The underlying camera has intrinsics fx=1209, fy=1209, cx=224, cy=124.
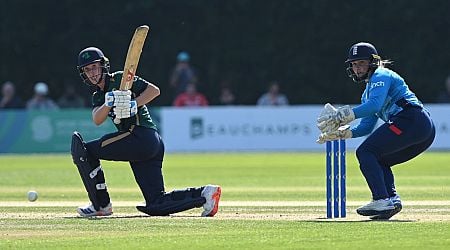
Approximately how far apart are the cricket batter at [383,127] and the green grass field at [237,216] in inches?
11.3

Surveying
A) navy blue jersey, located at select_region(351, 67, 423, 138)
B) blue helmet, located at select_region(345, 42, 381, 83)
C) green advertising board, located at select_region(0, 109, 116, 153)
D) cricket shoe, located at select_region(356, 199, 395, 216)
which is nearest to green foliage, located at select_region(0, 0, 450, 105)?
green advertising board, located at select_region(0, 109, 116, 153)

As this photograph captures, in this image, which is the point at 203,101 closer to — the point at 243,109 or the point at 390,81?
the point at 243,109

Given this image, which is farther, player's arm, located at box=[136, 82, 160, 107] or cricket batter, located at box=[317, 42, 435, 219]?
player's arm, located at box=[136, 82, 160, 107]

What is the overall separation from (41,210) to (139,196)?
96.9 inches

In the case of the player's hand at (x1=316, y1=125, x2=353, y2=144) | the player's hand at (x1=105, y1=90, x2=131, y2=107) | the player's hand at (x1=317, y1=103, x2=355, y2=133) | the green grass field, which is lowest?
the green grass field

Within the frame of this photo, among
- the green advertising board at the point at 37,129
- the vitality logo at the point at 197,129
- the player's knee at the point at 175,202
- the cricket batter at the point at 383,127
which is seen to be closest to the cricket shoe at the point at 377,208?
the cricket batter at the point at 383,127

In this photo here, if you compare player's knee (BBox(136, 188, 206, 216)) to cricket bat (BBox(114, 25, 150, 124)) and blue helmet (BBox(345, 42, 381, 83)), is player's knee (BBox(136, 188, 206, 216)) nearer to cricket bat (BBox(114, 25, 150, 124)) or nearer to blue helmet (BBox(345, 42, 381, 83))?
cricket bat (BBox(114, 25, 150, 124))

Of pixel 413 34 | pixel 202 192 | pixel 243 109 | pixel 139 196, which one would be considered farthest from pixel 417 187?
pixel 413 34

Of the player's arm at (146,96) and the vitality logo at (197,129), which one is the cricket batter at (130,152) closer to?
the player's arm at (146,96)

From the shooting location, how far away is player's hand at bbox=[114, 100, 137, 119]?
1000 centimetres

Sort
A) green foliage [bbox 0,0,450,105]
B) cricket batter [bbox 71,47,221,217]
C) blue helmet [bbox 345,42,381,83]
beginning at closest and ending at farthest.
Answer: blue helmet [bbox 345,42,381,83] → cricket batter [bbox 71,47,221,217] → green foliage [bbox 0,0,450,105]

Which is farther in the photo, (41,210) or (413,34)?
(413,34)

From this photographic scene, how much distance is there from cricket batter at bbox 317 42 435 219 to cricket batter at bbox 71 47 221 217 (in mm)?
1313

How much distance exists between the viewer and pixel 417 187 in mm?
14391
